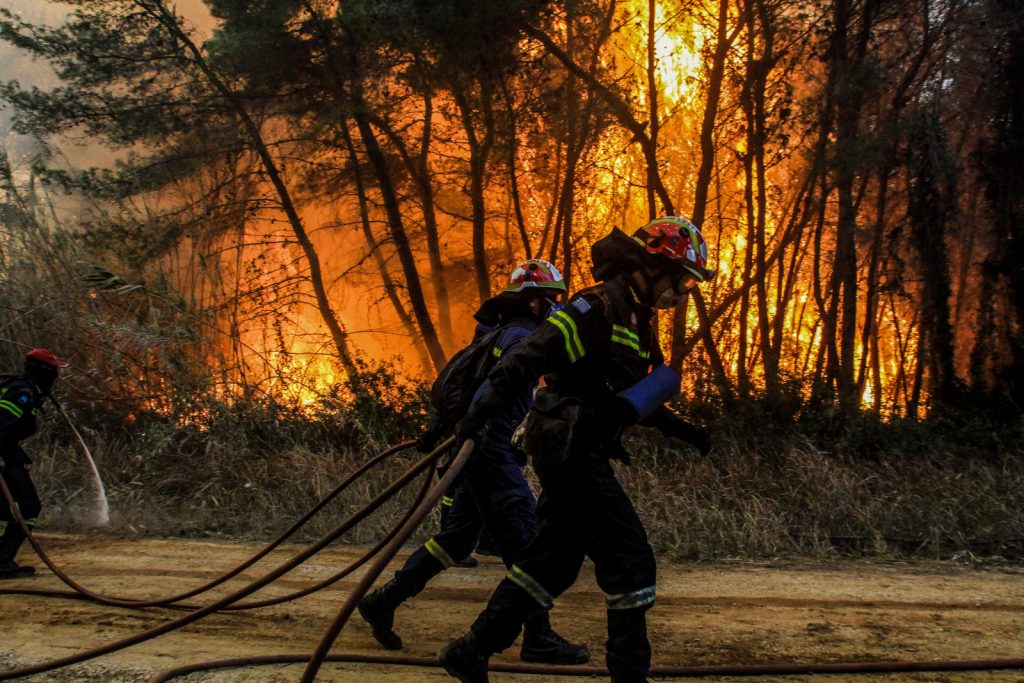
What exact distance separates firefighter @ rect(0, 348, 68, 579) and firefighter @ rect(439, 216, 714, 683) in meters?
4.01

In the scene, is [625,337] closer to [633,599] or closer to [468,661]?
[633,599]

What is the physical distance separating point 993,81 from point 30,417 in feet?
34.4

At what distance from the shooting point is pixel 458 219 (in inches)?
516

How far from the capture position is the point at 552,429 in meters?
3.34

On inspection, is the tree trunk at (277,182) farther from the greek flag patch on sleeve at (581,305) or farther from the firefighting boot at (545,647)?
the greek flag patch on sleeve at (581,305)

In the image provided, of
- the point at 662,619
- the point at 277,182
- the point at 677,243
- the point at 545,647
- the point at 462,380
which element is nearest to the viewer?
the point at 677,243

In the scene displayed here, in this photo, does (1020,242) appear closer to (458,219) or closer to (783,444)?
(783,444)

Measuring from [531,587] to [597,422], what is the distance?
0.76m

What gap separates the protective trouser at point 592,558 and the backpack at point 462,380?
940 millimetres

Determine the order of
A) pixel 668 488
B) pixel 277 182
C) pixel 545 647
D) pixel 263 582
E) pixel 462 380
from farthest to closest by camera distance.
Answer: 1. pixel 277 182
2. pixel 668 488
3. pixel 462 380
4. pixel 545 647
5. pixel 263 582

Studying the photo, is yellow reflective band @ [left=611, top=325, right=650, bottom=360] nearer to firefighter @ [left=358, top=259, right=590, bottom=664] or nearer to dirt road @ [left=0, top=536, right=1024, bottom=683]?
firefighter @ [left=358, top=259, right=590, bottom=664]

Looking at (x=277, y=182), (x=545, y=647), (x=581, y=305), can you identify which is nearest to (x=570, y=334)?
(x=581, y=305)

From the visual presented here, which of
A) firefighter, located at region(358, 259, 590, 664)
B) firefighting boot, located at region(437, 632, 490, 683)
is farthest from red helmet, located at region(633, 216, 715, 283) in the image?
firefighting boot, located at region(437, 632, 490, 683)

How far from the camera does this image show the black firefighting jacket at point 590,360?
3.34 metres
